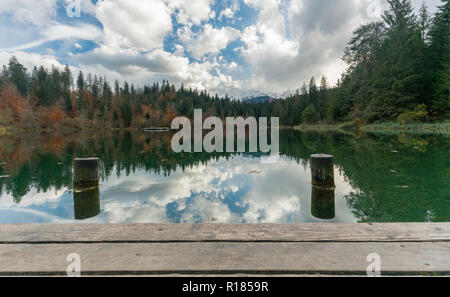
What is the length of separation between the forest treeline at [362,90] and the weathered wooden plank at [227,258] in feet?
102

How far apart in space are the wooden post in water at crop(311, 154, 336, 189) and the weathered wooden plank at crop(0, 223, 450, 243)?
213cm

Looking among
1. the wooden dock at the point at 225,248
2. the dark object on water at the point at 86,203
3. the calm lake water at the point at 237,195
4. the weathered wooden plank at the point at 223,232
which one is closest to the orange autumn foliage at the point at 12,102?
the calm lake water at the point at 237,195

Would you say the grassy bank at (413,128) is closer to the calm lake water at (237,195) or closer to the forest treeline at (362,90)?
the forest treeline at (362,90)

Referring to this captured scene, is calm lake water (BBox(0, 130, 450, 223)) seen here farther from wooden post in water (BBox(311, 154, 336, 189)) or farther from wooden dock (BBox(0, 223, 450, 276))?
wooden dock (BBox(0, 223, 450, 276))

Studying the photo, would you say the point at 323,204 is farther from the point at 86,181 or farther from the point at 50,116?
the point at 50,116

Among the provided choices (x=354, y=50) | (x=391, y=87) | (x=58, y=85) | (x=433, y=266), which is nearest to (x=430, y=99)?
(x=391, y=87)

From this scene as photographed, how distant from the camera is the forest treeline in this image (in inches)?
1030

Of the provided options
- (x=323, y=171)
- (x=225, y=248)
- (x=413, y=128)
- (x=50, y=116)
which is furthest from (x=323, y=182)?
(x=50, y=116)

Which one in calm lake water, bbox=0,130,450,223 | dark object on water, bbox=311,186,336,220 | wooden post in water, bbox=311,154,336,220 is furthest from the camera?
wooden post in water, bbox=311,154,336,220

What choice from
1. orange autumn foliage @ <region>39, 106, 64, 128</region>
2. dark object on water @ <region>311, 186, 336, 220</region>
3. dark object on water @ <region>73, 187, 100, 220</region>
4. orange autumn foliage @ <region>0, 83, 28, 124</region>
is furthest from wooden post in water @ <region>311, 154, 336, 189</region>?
orange autumn foliage @ <region>39, 106, 64, 128</region>

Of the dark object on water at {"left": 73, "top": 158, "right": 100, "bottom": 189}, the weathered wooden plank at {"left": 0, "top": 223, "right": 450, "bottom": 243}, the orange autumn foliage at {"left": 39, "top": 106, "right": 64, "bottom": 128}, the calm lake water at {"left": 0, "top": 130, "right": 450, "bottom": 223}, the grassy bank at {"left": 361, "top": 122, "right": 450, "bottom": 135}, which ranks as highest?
the orange autumn foliage at {"left": 39, "top": 106, "right": 64, "bottom": 128}

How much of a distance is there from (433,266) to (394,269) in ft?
1.02

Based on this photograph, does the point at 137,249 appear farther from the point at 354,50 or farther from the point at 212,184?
the point at 354,50
